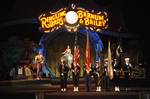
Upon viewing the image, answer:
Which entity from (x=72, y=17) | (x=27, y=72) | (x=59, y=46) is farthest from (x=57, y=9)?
(x=27, y=72)

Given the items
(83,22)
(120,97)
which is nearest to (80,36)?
(83,22)

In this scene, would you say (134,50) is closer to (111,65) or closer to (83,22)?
(83,22)

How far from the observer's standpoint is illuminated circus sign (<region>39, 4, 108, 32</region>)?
30.6m

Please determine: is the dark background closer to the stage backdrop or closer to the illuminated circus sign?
the stage backdrop

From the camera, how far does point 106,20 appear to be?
104 feet

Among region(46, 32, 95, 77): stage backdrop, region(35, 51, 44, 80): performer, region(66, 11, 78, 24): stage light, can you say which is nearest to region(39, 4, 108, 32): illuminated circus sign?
region(66, 11, 78, 24): stage light

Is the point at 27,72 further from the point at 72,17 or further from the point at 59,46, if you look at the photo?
the point at 72,17

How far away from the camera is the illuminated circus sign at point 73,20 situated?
1206 inches

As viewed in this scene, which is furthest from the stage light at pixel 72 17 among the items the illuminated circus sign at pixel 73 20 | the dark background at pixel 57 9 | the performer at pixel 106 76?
the performer at pixel 106 76

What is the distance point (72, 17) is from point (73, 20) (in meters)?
0.31

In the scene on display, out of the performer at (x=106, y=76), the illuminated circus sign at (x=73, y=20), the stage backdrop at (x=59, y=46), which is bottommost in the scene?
the performer at (x=106, y=76)

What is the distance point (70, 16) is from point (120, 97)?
38.6 feet

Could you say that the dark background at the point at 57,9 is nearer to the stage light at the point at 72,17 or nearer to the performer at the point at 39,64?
the stage light at the point at 72,17

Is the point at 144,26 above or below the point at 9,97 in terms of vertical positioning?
above
